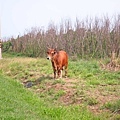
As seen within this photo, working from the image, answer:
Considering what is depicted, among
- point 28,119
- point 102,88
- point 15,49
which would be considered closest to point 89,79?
point 102,88

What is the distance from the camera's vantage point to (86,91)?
931 centimetres

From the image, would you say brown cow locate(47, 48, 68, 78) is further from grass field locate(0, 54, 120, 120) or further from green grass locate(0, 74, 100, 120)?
green grass locate(0, 74, 100, 120)

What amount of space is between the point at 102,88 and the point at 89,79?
1710mm

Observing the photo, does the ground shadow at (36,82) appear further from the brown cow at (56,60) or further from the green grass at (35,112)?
the green grass at (35,112)

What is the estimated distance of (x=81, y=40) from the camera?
2414cm

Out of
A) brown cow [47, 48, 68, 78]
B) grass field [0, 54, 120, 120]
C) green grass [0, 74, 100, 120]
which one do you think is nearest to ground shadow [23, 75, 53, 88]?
grass field [0, 54, 120, 120]

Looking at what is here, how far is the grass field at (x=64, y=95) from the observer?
686cm

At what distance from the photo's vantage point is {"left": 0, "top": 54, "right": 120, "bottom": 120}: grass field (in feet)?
22.5

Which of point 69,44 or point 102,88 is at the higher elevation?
point 69,44

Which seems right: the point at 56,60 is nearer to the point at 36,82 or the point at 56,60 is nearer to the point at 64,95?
the point at 36,82

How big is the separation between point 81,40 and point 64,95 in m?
15.1

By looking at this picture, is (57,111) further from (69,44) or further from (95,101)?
(69,44)

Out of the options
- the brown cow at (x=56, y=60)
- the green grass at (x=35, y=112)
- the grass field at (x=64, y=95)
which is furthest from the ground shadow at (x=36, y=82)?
the green grass at (x=35, y=112)

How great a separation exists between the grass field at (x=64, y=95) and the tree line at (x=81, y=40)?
212 inches
